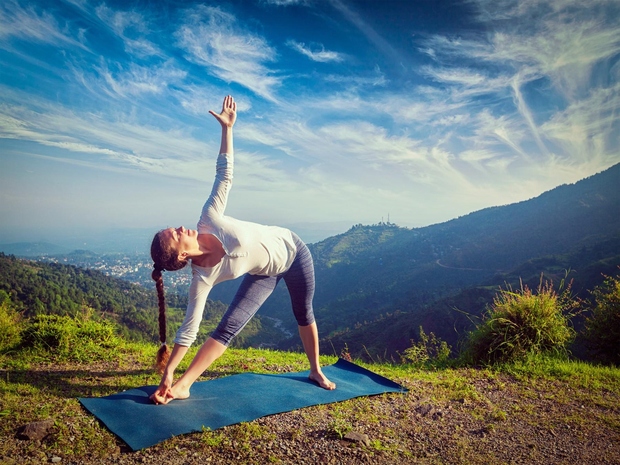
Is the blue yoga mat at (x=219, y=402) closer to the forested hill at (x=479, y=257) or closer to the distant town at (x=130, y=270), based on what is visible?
the forested hill at (x=479, y=257)

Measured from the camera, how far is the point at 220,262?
8.54 feet

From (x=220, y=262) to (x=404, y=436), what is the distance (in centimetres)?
176

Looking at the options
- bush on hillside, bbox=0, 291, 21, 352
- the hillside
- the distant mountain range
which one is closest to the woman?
the hillside

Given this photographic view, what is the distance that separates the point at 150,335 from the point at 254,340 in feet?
88.3

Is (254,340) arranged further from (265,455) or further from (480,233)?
(265,455)

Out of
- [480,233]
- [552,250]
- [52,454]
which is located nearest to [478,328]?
[52,454]

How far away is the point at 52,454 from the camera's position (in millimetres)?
2068

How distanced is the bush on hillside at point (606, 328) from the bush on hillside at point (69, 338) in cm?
615

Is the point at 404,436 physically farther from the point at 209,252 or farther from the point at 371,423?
the point at 209,252

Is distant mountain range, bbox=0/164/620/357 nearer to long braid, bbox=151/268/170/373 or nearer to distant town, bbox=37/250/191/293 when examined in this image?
distant town, bbox=37/250/191/293

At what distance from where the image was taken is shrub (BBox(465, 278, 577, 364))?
4.59 meters

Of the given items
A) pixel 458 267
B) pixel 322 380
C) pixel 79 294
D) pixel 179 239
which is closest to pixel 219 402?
pixel 322 380

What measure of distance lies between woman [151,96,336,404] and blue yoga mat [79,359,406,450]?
18cm

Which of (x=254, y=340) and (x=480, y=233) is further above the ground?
(x=480, y=233)
